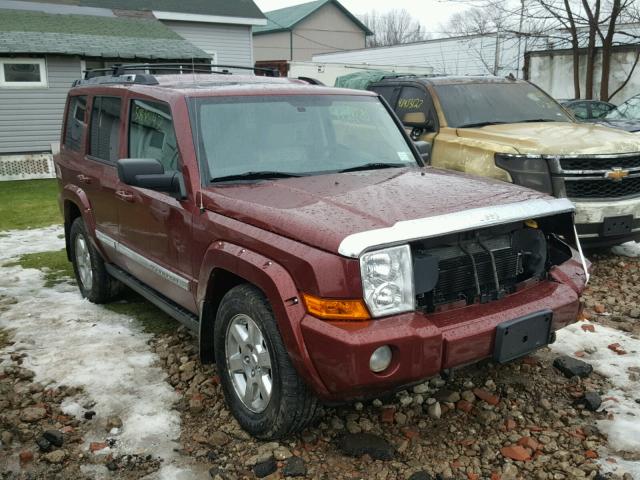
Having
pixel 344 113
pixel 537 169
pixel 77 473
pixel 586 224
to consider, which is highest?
pixel 344 113

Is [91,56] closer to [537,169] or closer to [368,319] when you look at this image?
[537,169]

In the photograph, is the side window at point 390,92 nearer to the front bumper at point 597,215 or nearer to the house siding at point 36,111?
the front bumper at point 597,215

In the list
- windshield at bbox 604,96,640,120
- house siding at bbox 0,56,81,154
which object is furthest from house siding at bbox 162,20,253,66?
windshield at bbox 604,96,640,120

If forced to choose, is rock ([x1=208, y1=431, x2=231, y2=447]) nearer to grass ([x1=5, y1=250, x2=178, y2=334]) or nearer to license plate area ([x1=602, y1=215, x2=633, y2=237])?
grass ([x1=5, y1=250, x2=178, y2=334])

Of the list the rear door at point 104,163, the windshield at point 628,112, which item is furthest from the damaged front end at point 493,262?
the windshield at point 628,112

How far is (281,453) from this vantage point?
314 centimetres

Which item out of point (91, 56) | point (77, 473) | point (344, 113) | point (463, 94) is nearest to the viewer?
point (77, 473)

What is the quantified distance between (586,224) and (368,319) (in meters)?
3.84

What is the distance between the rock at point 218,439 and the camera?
10.8 ft

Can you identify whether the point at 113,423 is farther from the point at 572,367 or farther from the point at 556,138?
the point at 556,138

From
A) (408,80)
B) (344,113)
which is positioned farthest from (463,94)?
(344,113)

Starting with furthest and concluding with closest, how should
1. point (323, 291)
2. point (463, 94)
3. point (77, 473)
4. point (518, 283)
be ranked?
point (463, 94)
point (518, 283)
point (77, 473)
point (323, 291)

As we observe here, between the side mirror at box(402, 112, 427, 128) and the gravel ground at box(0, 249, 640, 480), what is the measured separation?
3.38 metres

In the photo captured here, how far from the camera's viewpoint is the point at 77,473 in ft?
10.1
